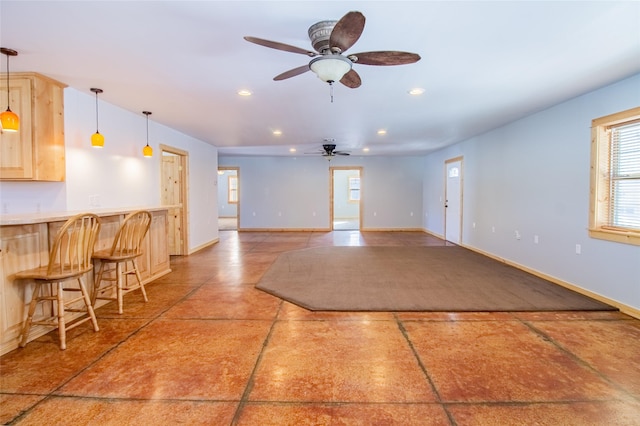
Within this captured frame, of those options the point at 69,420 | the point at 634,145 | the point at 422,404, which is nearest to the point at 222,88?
the point at 69,420

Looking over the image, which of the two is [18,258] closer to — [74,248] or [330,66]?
[74,248]

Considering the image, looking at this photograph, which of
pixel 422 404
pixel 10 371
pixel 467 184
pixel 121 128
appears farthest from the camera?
pixel 467 184

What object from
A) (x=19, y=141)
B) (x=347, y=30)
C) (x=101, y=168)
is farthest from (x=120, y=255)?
(x=347, y=30)

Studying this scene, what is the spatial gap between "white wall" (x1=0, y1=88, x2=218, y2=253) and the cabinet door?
29cm

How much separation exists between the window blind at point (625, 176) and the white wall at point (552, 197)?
0.77 feet

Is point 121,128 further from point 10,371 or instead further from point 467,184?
point 467,184

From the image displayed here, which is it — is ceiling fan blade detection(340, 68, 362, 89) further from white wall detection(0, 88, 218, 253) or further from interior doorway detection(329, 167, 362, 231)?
interior doorway detection(329, 167, 362, 231)

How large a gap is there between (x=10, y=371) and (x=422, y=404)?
110 inches

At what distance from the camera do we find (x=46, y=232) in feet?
9.23

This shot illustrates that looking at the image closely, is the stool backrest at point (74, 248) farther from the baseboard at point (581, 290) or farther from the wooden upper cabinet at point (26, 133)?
the baseboard at point (581, 290)

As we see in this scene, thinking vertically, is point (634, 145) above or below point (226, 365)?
above

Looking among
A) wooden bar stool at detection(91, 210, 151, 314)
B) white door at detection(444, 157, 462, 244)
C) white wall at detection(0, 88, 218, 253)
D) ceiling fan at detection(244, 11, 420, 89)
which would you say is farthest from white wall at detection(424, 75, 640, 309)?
white wall at detection(0, 88, 218, 253)

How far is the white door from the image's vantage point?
7.67 m

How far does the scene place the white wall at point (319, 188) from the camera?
1051 centimetres
